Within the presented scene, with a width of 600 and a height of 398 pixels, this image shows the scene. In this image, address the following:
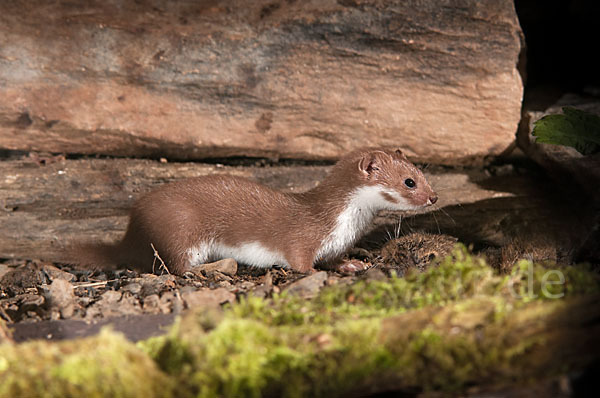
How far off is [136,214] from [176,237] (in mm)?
410

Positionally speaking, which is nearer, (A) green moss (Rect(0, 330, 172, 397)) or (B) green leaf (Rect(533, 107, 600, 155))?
(A) green moss (Rect(0, 330, 172, 397))

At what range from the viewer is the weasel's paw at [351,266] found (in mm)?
5027

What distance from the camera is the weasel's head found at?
4.70 meters

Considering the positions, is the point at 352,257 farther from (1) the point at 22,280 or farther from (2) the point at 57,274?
(1) the point at 22,280

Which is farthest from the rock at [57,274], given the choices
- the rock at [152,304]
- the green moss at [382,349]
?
the green moss at [382,349]

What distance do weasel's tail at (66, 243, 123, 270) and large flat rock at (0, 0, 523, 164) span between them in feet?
3.31

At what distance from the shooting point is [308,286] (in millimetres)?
3539

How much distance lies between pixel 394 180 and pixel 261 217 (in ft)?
3.80

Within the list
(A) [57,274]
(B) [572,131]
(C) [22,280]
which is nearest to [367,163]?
(B) [572,131]

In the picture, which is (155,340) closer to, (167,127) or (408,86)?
(167,127)

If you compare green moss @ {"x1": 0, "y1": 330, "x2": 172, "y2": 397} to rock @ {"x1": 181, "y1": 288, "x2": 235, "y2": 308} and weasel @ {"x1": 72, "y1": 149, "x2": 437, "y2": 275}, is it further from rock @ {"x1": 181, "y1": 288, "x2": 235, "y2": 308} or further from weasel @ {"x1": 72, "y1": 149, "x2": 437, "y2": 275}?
weasel @ {"x1": 72, "y1": 149, "x2": 437, "y2": 275}

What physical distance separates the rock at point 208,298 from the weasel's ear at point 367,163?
5.28 ft

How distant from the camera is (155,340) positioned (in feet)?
9.20

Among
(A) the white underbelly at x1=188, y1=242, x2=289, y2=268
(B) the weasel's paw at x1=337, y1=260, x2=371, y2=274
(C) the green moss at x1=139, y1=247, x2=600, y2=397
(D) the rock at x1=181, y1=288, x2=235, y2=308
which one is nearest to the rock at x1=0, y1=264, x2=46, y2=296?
(A) the white underbelly at x1=188, y1=242, x2=289, y2=268
